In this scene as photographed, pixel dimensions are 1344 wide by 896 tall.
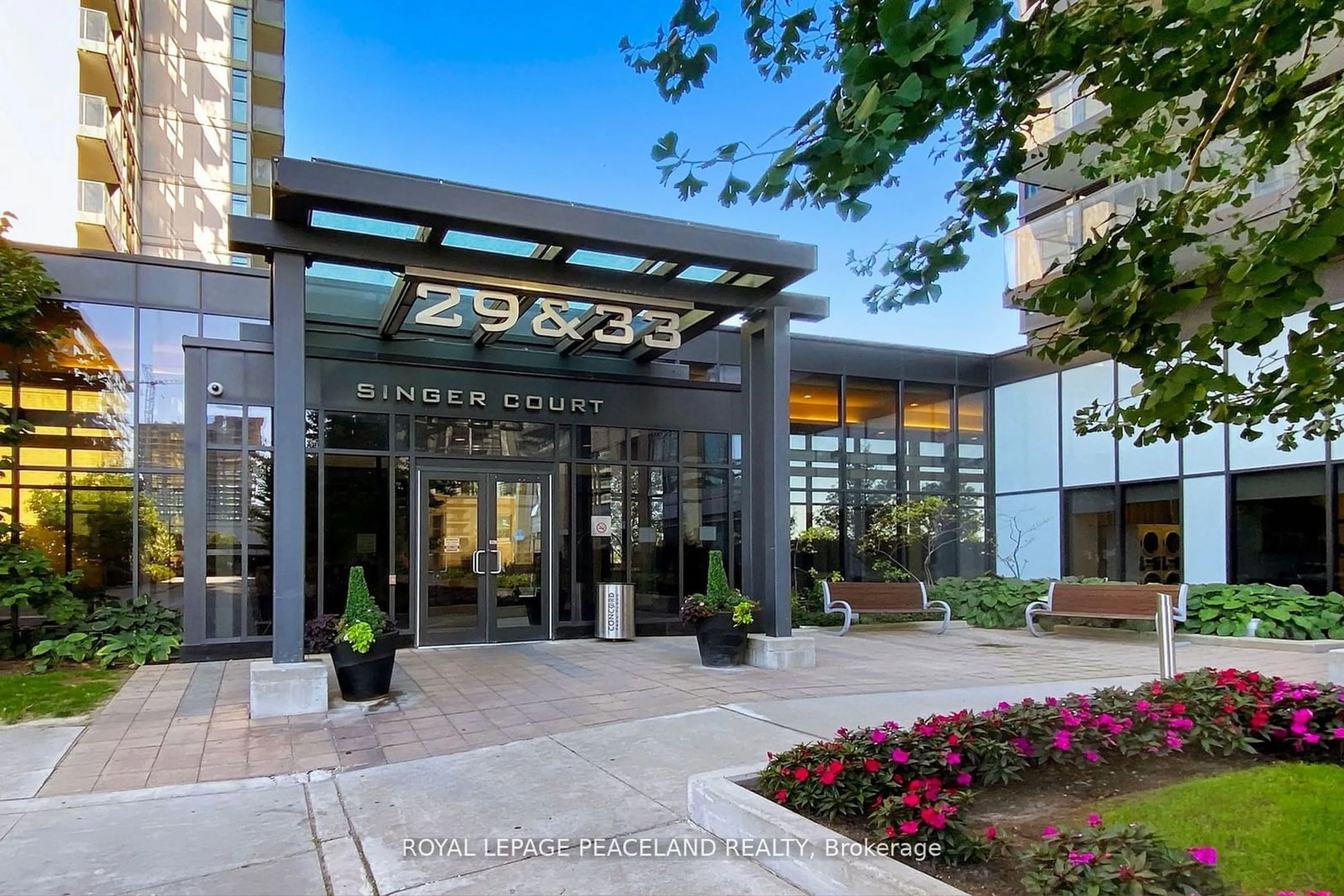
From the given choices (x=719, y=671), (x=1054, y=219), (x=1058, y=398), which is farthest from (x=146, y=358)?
(x=1058, y=398)

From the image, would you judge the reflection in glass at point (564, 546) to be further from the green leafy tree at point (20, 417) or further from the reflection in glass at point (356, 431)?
the green leafy tree at point (20, 417)

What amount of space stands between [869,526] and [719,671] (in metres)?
8.70

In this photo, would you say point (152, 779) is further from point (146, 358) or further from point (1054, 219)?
point (1054, 219)

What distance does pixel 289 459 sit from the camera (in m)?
7.48

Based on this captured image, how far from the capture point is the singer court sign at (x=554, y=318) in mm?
8477

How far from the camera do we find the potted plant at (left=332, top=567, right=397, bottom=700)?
7.45 metres

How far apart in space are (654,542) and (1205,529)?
9.83 metres

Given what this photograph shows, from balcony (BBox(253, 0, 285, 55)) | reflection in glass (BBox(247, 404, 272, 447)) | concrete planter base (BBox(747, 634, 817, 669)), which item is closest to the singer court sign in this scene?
reflection in glass (BBox(247, 404, 272, 447))

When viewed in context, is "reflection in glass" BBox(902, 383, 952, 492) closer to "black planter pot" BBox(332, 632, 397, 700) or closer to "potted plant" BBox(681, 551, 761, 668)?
"potted plant" BBox(681, 551, 761, 668)

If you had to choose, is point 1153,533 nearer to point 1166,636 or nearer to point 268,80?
point 1166,636

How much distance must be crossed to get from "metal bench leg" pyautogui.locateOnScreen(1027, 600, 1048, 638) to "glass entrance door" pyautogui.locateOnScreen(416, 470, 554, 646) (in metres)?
7.57

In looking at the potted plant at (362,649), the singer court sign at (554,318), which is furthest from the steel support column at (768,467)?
the potted plant at (362,649)

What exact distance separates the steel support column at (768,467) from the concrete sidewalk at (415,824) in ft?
10.4

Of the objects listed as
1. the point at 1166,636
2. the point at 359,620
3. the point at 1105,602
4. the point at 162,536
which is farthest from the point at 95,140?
the point at 1166,636
